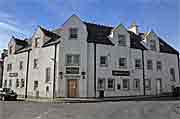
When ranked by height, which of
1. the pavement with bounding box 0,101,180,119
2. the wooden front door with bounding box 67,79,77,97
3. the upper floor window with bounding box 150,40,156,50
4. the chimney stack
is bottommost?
the pavement with bounding box 0,101,180,119

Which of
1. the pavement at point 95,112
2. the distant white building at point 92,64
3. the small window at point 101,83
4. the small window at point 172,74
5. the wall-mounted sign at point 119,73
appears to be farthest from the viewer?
the small window at point 172,74

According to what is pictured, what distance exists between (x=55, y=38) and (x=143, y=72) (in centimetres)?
1331

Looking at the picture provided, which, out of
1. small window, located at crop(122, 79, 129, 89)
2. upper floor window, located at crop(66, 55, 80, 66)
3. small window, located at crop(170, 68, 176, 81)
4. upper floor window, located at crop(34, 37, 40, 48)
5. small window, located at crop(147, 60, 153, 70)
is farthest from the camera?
small window, located at crop(170, 68, 176, 81)

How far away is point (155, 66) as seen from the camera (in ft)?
107

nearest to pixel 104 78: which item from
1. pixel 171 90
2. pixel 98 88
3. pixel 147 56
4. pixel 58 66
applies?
Answer: pixel 98 88

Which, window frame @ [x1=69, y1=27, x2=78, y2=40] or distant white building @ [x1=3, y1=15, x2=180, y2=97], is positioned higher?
window frame @ [x1=69, y1=27, x2=78, y2=40]

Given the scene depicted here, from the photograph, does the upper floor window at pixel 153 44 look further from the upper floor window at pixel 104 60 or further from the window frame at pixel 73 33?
the window frame at pixel 73 33

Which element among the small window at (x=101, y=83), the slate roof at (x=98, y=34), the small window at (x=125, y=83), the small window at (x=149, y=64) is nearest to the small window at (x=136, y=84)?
the small window at (x=125, y=83)

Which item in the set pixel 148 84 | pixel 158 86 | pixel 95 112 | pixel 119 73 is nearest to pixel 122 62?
pixel 119 73

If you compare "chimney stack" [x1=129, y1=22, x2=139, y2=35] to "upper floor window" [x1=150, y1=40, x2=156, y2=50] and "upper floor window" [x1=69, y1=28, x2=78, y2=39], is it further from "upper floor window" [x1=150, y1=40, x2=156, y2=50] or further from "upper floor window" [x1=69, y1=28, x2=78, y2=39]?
"upper floor window" [x1=69, y1=28, x2=78, y2=39]

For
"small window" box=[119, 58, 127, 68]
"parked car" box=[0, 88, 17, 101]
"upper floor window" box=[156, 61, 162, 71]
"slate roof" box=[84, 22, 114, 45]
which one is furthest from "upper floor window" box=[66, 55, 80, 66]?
"upper floor window" box=[156, 61, 162, 71]

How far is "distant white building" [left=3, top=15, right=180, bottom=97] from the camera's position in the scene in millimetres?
26938

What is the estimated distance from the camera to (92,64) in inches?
1081

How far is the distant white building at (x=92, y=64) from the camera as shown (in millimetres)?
26938
